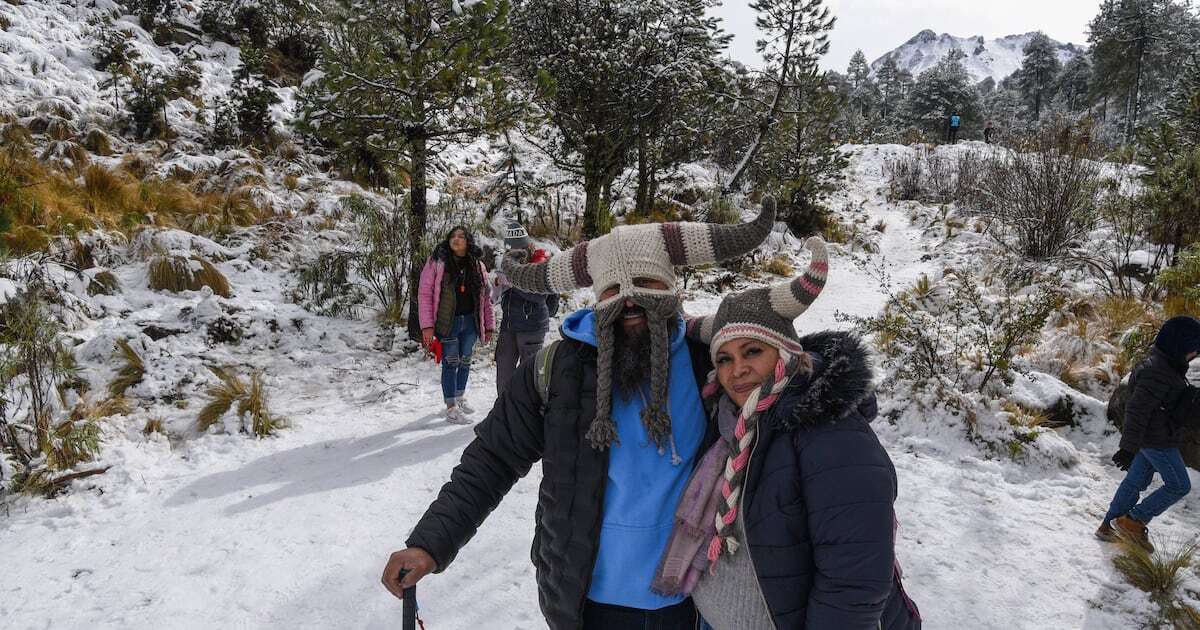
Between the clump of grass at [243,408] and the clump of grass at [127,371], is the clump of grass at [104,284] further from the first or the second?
the clump of grass at [243,408]

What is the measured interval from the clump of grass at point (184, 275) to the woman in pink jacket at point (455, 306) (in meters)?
3.89

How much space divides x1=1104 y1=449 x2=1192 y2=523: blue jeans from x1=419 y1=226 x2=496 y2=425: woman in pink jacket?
482cm

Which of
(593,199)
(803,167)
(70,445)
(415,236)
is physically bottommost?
(70,445)

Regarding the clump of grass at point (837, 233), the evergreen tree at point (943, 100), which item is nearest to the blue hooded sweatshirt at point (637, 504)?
the clump of grass at point (837, 233)

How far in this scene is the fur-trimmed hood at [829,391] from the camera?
4.27 ft

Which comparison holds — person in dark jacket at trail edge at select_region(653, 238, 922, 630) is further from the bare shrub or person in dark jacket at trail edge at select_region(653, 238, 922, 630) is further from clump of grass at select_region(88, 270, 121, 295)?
the bare shrub

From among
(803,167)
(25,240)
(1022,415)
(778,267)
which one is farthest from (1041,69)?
(25,240)

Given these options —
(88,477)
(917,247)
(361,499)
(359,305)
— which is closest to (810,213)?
(917,247)

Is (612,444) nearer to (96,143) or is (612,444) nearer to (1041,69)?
(96,143)

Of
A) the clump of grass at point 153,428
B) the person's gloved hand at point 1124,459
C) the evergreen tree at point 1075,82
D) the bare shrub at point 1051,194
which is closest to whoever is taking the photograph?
the person's gloved hand at point 1124,459

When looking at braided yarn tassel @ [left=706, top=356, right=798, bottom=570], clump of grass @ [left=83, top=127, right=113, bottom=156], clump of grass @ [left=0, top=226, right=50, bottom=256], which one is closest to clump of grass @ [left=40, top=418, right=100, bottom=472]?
clump of grass @ [left=0, top=226, right=50, bottom=256]

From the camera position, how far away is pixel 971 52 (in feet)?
451

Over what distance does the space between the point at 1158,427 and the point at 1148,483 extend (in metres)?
0.36

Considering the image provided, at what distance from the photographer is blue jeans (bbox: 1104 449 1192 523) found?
11.6 feet
